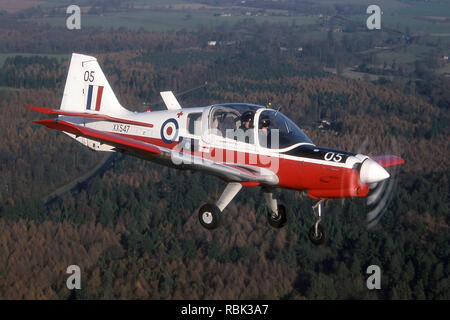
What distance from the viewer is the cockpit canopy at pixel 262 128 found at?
20734 mm

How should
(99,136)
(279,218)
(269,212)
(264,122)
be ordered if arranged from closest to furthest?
(264,122)
(279,218)
(269,212)
(99,136)

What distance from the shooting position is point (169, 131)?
23.4 meters

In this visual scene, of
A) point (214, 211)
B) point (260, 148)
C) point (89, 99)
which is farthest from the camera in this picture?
point (89, 99)

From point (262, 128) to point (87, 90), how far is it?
31.2 ft

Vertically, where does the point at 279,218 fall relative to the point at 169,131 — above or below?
below

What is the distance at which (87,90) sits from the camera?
2705 cm

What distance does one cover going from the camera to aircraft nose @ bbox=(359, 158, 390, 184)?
62.2 ft

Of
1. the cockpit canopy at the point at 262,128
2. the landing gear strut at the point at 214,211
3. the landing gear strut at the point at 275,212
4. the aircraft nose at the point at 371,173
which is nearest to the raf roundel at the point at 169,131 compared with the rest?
the cockpit canopy at the point at 262,128

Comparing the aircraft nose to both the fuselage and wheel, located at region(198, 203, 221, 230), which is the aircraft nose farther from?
wheel, located at region(198, 203, 221, 230)

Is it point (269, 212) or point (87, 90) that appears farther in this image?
point (87, 90)

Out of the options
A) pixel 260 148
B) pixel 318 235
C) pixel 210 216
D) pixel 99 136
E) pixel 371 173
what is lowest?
pixel 318 235

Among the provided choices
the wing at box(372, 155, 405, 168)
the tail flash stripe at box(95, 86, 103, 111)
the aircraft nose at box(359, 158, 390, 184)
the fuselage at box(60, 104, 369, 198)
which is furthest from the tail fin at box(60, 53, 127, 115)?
the aircraft nose at box(359, 158, 390, 184)

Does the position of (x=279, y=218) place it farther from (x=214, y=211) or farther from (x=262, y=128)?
(x=262, y=128)

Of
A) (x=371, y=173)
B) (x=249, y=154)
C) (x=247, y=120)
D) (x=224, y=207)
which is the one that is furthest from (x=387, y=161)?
(x=224, y=207)
